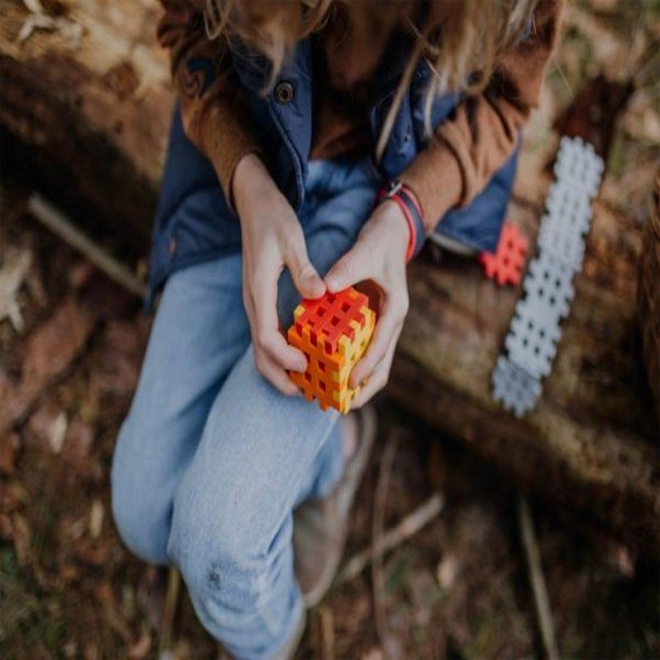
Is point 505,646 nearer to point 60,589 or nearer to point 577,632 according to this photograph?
point 577,632

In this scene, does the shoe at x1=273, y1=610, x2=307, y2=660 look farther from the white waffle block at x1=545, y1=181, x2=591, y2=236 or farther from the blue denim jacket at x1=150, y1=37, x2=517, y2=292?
the white waffle block at x1=545, y1=181, x2=591, y2=236

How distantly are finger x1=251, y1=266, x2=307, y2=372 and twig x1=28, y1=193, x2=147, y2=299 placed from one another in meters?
0.90

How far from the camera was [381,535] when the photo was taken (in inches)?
84.2

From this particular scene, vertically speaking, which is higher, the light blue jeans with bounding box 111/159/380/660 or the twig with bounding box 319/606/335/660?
the light blue jeans with bounding box 111/159/380/660

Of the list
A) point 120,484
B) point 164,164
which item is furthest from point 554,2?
A: point 120,484

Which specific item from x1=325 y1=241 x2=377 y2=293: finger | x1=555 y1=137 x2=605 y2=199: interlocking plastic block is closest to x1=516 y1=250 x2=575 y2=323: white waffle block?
x1=555 y1=137 x2=605 y2=199: interlocking plastic block

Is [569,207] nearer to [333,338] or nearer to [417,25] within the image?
[417,25]

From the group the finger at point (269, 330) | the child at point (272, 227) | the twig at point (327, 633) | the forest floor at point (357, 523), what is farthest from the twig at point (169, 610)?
the finger at point (269, 330)

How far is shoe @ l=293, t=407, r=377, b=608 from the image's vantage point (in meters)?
1.96

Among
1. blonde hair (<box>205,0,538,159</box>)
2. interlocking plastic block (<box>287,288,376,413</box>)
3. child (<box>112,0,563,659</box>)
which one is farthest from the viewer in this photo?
child (<box>112,0,563,659</box>)

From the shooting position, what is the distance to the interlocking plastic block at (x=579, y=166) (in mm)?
1888

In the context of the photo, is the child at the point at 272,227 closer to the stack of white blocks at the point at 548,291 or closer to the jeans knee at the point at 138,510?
the jeans knee at the point at 138,510

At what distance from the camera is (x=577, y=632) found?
6.82ft

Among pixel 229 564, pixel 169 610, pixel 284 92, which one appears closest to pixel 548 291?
pixel 284 92
